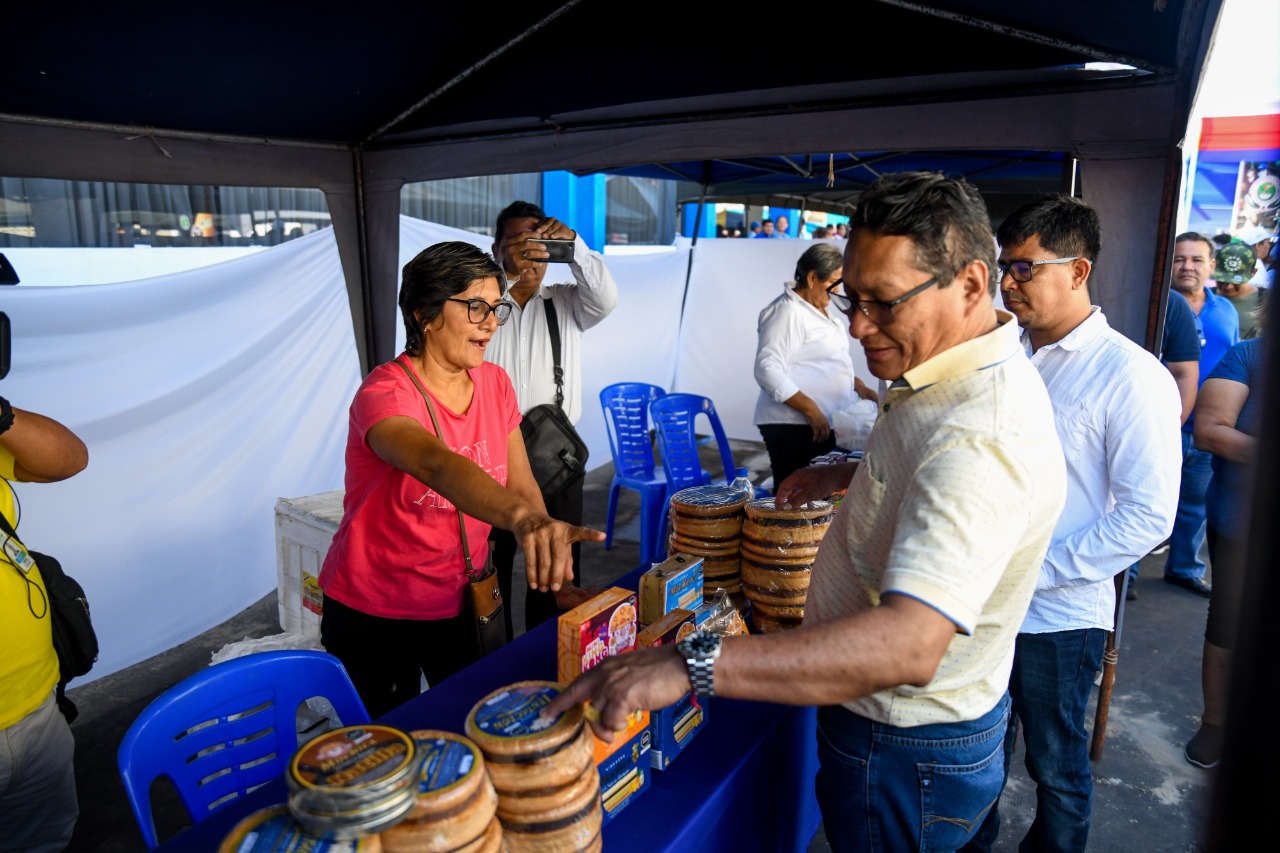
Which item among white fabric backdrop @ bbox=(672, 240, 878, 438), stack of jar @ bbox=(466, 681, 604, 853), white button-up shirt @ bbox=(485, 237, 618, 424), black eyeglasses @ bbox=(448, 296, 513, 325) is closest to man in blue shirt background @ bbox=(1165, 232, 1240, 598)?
white button-up shirt @ bbox=(485, 237, 618, 424)

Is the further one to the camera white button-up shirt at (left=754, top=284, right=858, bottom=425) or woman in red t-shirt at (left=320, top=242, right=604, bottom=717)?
white button-up shirt at (left=754, top=284, right=858, bottom=425)

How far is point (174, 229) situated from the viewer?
552 centimetres

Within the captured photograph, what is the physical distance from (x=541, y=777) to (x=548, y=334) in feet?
7.95

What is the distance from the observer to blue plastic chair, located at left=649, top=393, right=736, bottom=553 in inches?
192

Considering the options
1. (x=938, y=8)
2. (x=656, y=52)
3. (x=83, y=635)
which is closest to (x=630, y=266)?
(x=656, y=52)

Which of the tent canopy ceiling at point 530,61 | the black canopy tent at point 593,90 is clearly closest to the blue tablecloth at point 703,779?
the black canopy tent at point 593,90

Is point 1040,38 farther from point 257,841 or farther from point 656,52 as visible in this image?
point 257,841

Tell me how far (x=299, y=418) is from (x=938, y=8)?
3.89 m

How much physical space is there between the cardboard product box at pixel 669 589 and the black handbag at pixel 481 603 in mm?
522

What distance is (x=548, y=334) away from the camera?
3285mm

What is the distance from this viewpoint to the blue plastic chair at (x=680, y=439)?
4.88 m

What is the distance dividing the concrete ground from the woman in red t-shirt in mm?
1208

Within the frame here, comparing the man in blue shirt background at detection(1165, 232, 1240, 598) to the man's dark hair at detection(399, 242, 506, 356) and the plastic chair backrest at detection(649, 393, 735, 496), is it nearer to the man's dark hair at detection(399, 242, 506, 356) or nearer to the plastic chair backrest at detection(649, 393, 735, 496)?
the plastic chair backrest at detection(649, 393, 735, 496)

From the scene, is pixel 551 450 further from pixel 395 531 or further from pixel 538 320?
pixel 395 531
